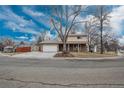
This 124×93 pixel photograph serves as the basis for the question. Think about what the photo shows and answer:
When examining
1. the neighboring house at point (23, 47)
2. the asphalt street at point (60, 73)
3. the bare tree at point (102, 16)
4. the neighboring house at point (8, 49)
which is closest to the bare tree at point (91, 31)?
the bare tree at point (102, 16)

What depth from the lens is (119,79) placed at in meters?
5.11

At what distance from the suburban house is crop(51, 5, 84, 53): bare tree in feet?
0.52

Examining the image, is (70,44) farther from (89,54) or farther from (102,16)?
(102,16)

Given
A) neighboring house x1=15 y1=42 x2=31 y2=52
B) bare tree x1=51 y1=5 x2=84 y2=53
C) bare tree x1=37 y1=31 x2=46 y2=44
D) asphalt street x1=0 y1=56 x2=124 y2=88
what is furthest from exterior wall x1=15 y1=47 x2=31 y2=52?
bare tree x1=51 y1=5 x2=84 y2=53

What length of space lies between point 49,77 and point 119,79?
6.03 feet

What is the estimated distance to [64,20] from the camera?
6.62 meters

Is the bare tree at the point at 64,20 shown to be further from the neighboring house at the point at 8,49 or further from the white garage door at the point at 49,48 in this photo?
the neighboring house at the point at 8,49

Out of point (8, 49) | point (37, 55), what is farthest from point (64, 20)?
point (8, 49)

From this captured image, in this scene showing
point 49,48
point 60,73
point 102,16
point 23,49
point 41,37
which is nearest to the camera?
point 60,73

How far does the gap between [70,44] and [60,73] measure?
4.99 ft

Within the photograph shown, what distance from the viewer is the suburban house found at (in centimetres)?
685

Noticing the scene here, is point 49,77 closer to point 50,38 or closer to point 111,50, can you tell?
point 50,38
